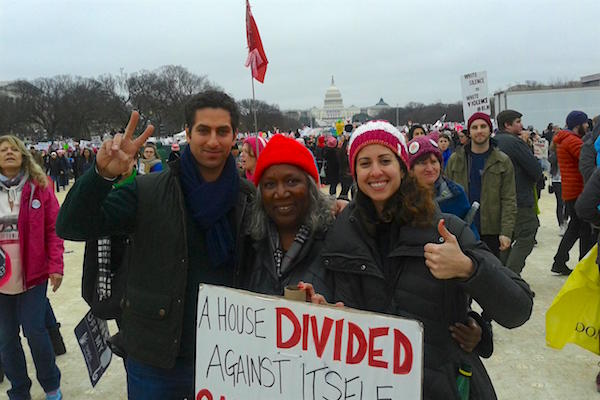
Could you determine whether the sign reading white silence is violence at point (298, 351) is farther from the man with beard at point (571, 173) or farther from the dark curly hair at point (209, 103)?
the man with beard at point (571, 173)

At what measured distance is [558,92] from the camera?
31.6 m

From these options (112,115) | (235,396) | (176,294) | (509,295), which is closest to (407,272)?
(509,295)

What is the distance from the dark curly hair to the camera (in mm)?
2236

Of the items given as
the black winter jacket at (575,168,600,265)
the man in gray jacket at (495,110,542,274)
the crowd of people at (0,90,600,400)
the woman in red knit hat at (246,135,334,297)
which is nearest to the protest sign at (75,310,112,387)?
the crowd of people at (0,90,600,400)

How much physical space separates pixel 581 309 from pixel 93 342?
345 centimetres

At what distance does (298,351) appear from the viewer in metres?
1.73

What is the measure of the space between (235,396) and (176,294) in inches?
20.6

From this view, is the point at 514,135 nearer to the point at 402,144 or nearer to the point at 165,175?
the point at 402,144

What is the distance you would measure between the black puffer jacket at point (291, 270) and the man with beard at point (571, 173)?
4698 millimetres

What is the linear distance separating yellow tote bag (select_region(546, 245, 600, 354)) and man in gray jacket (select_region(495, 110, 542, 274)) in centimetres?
160

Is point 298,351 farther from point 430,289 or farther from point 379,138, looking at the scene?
point 379,138

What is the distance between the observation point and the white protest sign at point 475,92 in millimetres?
7980

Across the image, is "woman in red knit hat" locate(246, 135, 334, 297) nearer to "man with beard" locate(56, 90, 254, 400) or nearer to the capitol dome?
"man with beard" locate(56, 90, 254, 400)

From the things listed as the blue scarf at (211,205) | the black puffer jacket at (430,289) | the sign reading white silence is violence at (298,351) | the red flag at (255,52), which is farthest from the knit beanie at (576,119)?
the sign reading white silence is violence at (298,351)
